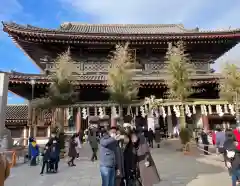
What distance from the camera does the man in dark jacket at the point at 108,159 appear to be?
495 centimetres

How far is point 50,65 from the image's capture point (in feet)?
61.6

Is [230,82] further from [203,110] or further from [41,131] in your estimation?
[41,131]

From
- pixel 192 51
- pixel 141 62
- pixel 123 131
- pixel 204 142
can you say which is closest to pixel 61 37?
pixel 141 62

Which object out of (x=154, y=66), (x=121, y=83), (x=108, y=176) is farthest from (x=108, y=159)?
(x=154, y=66)

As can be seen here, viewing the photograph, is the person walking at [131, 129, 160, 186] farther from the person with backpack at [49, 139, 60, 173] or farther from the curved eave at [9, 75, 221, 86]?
the curved eave at [9, 75, 221, 86]

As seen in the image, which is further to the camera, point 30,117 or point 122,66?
point 30,117

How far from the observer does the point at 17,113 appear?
25812 millimetres

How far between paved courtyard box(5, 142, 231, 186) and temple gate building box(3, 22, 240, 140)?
624cm

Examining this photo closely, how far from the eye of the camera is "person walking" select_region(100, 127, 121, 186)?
4.95 m

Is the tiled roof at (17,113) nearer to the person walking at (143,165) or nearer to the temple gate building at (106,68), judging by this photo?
the temple gate building at (106,68)

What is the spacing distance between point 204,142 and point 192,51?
31.6 ft

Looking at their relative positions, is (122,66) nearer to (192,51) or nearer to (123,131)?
(192,51)

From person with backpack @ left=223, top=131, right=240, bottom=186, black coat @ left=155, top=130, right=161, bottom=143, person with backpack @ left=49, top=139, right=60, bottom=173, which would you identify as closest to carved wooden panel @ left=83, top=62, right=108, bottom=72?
black coat @ left=155, top=130, right=161, bottom=143

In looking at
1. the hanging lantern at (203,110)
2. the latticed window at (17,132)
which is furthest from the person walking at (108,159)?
the latticed window at (17,132)
